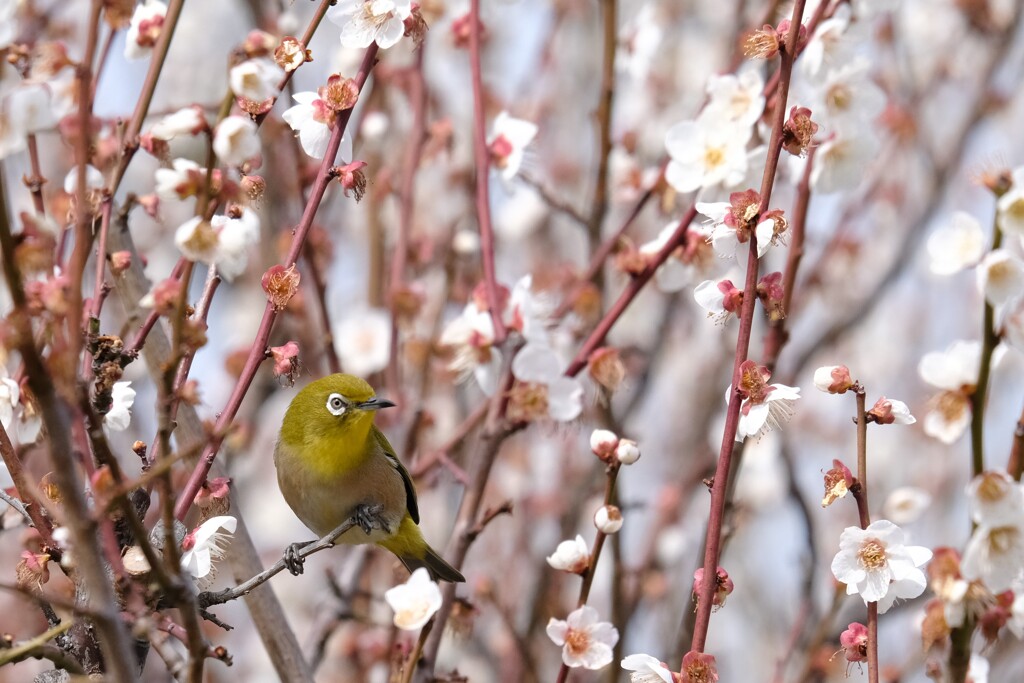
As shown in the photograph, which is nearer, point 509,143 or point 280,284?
point 280,284

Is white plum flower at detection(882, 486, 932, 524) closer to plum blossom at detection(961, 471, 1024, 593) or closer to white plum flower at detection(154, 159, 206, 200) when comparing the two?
plum blossom at detection(961, 471, 1024, 593)

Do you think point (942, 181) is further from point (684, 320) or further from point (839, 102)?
point (839, 102)

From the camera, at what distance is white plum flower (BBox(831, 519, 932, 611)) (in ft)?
6.78

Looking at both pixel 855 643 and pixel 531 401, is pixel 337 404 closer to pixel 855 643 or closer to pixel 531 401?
pixel 531 401

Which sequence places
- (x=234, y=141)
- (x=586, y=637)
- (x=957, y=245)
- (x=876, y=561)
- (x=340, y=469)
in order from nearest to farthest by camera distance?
(x=234, y=141)
(x=876, y=561)
(x=586, y=637)
(x=957, y=245)
(x=340, y=469)

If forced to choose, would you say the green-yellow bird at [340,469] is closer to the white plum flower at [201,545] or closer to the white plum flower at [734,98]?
the white plum flower at [201,545]

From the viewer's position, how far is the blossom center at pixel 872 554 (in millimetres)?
2086

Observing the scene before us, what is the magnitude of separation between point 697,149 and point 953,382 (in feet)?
2.94

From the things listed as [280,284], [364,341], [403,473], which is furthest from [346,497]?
[364,341]

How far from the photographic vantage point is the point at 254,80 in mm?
1933

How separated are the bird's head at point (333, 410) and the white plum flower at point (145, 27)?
1014 mm

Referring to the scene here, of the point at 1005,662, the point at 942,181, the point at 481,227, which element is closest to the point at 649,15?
the point at 481,227

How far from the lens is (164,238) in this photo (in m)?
6.54

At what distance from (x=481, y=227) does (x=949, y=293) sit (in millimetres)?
5144
